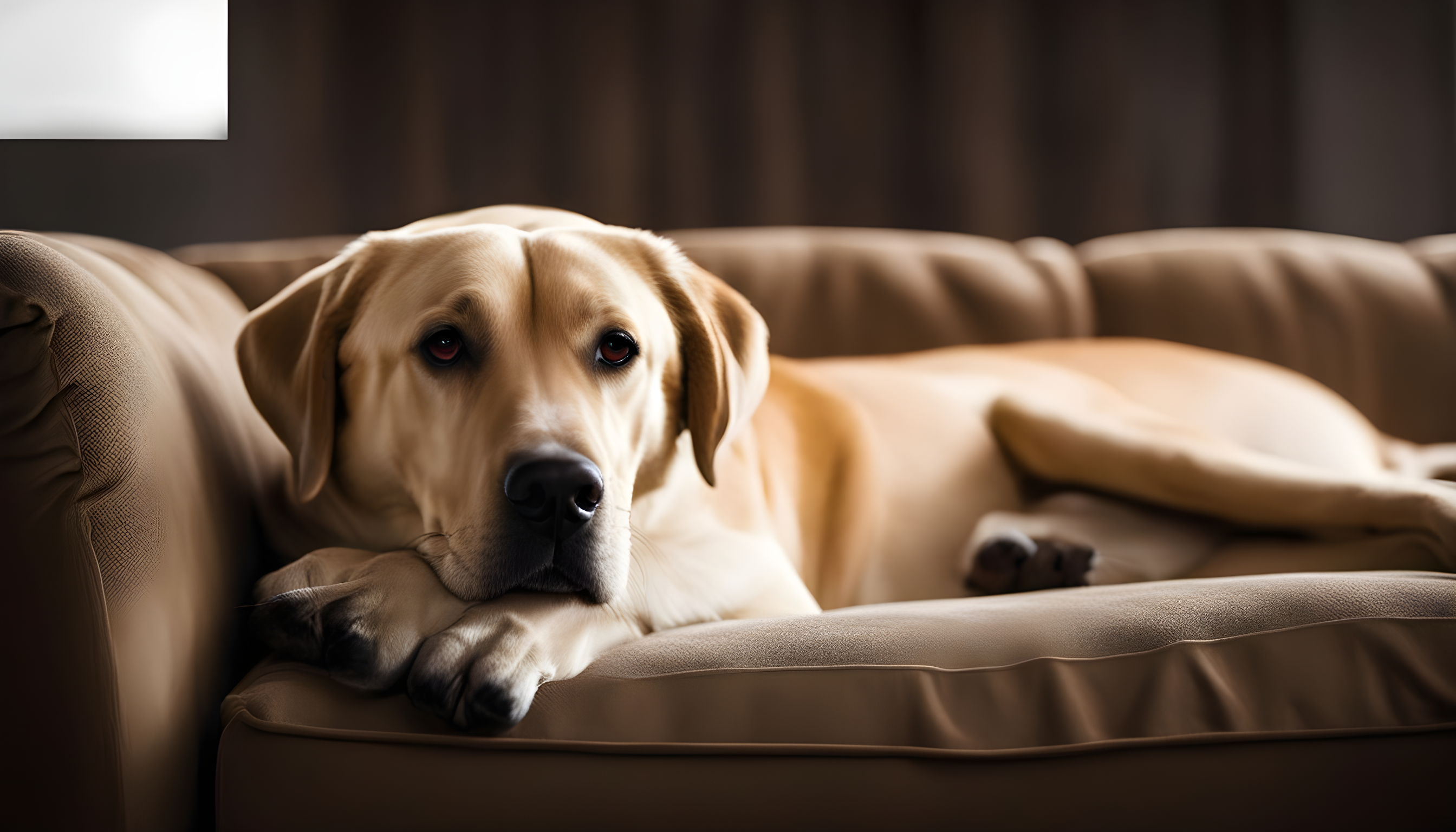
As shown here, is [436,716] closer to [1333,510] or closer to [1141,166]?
[1333,510]

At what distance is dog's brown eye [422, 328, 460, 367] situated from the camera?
1.31 meters

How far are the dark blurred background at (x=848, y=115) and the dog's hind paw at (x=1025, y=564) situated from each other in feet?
7.22

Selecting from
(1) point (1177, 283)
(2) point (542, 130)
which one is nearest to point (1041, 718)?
(1) point (1177, 283)

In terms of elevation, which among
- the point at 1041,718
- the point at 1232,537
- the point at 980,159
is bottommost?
the point at 1232,537

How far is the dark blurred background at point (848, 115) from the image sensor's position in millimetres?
3605

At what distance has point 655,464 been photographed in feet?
4.98

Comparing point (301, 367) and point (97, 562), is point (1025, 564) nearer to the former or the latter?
point (301, 367)

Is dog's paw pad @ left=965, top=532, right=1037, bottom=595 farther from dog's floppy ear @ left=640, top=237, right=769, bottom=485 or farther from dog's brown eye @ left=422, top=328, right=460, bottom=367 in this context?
dog's brown eye @ left=422, top=328, right=460, bottom=367

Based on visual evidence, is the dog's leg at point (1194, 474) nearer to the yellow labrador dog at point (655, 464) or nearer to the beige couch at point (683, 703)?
the yellow labrador dog at point (655, 464)

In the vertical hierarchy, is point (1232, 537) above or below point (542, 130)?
below

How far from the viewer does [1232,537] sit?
1.94m

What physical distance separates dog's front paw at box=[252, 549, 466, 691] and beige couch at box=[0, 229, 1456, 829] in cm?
4

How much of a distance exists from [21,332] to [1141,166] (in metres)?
3.97

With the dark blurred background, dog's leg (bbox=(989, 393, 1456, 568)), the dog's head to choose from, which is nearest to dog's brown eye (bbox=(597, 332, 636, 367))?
the dog's head
